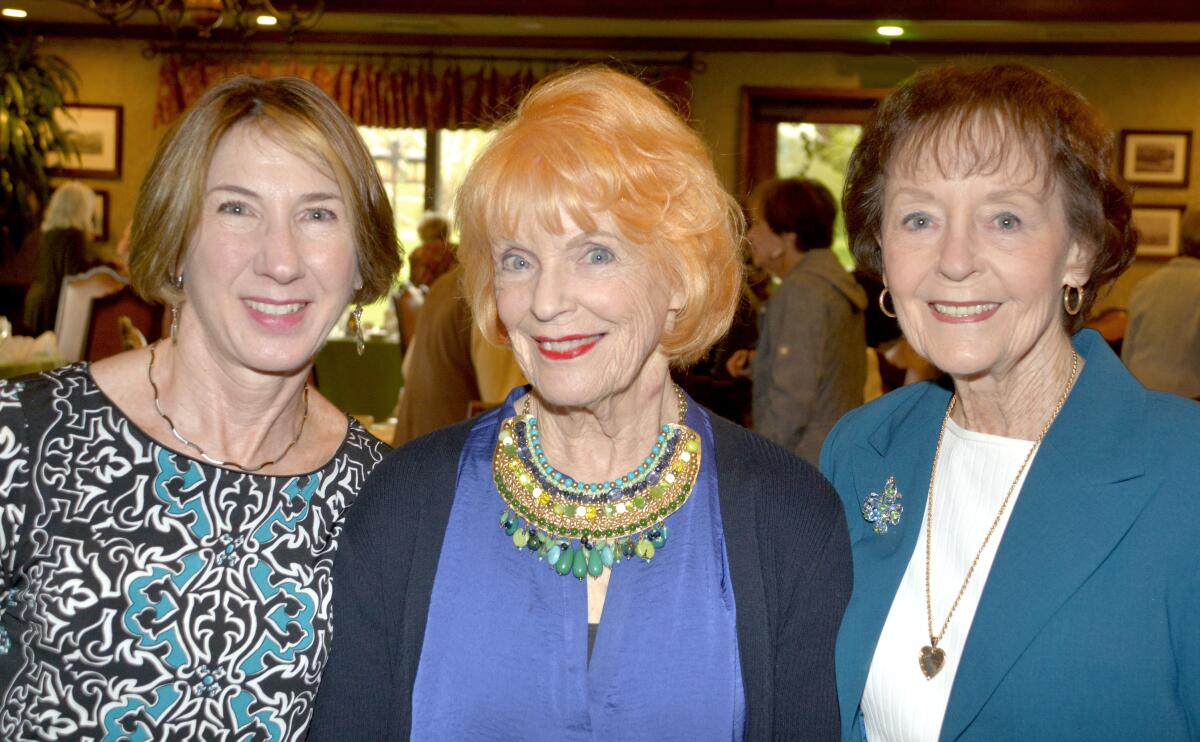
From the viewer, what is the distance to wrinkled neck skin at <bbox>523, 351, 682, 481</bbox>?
6.20 feet

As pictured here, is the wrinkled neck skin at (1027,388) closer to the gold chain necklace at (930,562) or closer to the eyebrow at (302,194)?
the gold chain necklace at (930,562)

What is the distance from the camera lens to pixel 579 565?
1824 mm

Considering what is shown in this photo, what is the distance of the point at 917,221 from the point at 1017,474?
434 millimetres

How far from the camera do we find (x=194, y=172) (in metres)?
1.86

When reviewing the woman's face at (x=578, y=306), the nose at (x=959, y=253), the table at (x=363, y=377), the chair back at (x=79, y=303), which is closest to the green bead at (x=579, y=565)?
the woman's face at (x=578, y=306)

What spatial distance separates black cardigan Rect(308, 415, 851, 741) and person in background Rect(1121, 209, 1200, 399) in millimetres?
4332

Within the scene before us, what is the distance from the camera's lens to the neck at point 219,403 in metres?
1.91

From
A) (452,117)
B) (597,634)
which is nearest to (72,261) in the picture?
(452,117)

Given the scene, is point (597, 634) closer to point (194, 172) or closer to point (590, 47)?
point (194, 172)

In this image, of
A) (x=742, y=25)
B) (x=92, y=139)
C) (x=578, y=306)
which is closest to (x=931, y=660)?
(x=578, y=306)

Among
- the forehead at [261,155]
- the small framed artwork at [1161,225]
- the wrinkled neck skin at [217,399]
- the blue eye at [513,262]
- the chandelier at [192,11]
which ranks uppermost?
the chandelier at [192,11]

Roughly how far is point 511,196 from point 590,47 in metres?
7.59

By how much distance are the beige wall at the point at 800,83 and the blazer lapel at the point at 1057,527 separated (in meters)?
6.54

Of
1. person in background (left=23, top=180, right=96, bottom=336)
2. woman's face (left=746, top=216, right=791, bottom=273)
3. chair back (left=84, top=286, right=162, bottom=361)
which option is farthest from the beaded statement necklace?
person in background (left=23, top=180, right=96, bottom=336)
